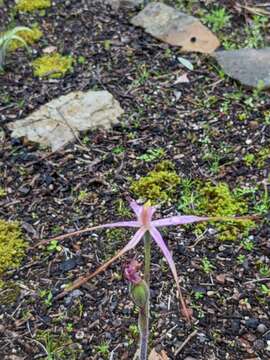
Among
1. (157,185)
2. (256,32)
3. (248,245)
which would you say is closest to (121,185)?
(157,185)

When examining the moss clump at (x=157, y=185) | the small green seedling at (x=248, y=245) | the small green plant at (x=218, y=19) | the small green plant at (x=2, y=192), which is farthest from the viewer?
the small green plant at (x=218, y=19)

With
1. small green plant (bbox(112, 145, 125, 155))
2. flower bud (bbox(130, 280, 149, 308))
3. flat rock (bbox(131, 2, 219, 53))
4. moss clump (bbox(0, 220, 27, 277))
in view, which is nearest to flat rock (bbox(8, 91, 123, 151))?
small green plant (bbox(112, 145, 125, 155))

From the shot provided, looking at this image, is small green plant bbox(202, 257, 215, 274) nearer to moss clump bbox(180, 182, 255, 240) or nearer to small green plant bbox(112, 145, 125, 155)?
moss clump bbox(180, 182, 255, 240)

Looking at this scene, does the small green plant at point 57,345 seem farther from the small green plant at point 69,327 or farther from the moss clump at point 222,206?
the moss clump at point 222,206

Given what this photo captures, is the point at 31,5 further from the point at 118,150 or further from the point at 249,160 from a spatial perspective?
the point at 249,160

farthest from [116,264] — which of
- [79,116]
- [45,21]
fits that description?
[45,21]

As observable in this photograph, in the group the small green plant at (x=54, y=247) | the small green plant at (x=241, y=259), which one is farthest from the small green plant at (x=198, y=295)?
the small green plant at (x=54, y=247)

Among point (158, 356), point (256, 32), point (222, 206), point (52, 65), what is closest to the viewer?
point (158, 356)
